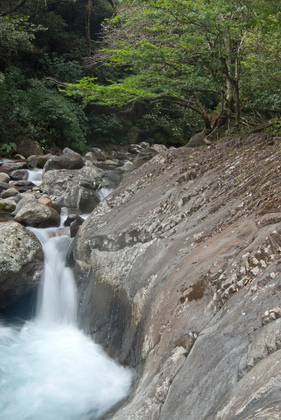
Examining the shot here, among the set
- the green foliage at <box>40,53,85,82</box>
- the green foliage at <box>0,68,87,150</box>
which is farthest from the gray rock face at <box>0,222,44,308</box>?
the green foliage at <box>40,53,85,82</box>

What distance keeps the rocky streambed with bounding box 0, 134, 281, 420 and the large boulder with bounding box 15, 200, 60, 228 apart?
2196 millimetres

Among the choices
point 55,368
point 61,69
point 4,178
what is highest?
point 61,69

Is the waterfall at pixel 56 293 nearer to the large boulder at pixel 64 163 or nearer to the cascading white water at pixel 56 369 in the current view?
the cascading white water at pixel 56 369

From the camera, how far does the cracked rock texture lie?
223cm

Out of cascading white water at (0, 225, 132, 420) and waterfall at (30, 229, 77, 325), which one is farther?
waterfall at (30, 229, 77, 325)

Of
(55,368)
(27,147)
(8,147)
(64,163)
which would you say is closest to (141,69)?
(64,163)

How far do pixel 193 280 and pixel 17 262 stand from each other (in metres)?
4.12

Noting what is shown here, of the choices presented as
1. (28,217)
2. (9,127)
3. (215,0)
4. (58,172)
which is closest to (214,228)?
(215,0)

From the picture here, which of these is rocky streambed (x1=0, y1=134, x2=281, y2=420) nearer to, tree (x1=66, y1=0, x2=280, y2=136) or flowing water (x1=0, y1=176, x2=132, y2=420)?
flowing water (x1=0, y1=176, x2=132, y2=420)

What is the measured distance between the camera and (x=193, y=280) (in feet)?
10.9

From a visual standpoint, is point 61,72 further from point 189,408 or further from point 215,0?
point 189,408

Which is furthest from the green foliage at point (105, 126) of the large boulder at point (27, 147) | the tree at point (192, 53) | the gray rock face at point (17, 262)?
the gray rock face at point (17, 262)

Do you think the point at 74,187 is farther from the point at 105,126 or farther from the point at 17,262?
the point at 105,126

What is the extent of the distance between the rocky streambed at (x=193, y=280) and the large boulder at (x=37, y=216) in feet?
7.21
